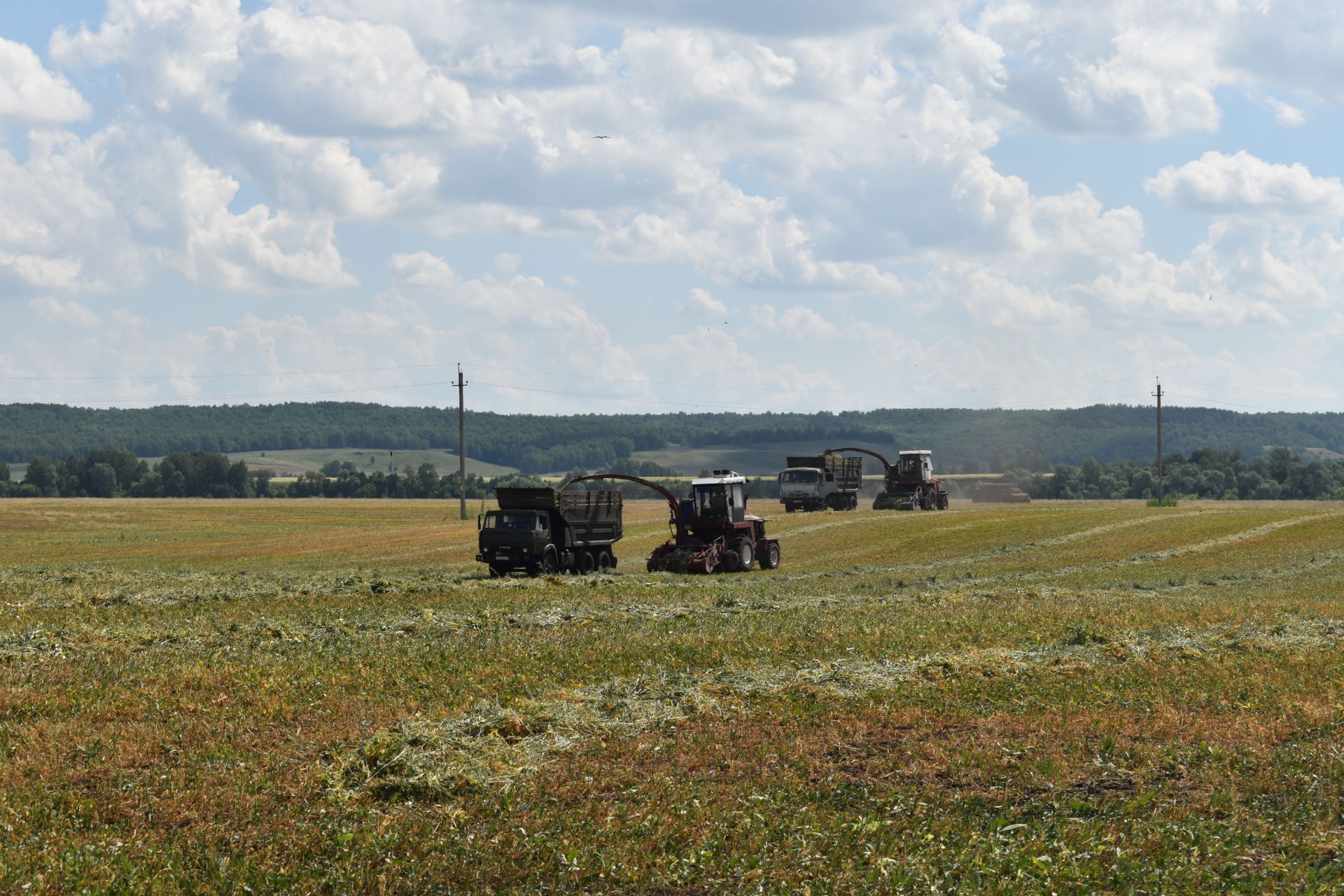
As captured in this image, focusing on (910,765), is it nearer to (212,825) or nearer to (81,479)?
(212,825)

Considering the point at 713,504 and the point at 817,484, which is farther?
the point at 817,484

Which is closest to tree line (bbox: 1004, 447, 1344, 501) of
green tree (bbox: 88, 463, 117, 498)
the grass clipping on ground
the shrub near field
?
the shrub near field

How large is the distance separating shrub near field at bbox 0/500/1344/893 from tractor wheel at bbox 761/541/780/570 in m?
13.5

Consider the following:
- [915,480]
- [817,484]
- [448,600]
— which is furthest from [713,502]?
[915,480]

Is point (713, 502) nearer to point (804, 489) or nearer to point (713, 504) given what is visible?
point (713, 504)

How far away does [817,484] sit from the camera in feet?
241

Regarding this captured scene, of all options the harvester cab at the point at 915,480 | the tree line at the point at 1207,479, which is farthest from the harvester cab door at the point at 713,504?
the tree line at the point at 1207,479

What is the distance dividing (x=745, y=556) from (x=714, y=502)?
2.13 metres

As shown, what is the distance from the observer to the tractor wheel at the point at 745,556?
40406 mm

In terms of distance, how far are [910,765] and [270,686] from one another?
27.6ft

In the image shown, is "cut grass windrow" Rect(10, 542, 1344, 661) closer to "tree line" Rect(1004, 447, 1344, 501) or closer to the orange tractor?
the orange tractor

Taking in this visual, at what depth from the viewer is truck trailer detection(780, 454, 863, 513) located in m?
73.6

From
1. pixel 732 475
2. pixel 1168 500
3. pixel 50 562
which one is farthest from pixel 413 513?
pixel 732 475

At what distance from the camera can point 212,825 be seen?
1034cm
